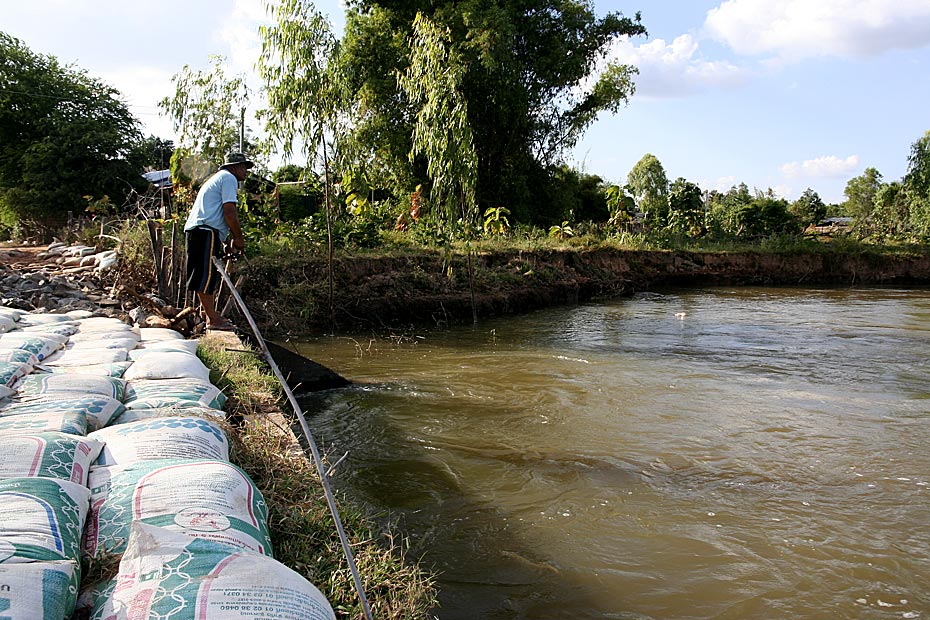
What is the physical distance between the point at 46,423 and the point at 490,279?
9413mm

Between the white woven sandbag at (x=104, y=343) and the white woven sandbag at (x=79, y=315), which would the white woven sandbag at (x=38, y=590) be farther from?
the white woven sandbag at (x=79, y=315)

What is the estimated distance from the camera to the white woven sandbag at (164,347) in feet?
12.5

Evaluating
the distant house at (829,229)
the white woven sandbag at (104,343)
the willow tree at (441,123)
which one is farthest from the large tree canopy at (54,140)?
the distant house at (829,229)

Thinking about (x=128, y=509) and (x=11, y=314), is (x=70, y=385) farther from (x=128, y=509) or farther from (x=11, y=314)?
(x=11, y=314)

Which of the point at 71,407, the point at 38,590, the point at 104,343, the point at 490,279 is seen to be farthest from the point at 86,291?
the point at 38,590

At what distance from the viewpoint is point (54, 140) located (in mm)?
19219

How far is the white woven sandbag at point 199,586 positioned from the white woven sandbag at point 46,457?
1.86 feet

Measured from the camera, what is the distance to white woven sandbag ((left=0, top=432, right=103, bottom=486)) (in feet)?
6.37

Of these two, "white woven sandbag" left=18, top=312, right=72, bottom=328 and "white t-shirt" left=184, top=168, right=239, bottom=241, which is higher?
"white t-shirt" left=184, top=168, right=239, bottom=241

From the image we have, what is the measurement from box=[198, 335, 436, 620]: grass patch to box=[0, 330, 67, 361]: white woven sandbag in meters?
1.03

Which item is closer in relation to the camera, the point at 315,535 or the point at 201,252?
the point at 315,535

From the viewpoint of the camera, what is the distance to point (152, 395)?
3.07m

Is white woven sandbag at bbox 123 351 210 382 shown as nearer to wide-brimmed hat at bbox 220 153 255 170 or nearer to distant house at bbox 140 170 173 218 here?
wide-brimmed hat at bbox 220 153 255 170

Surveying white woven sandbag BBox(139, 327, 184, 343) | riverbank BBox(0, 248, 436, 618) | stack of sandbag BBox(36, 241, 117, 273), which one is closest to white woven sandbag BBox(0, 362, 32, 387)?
riverbank BBox(0, 248, 436, 618)
